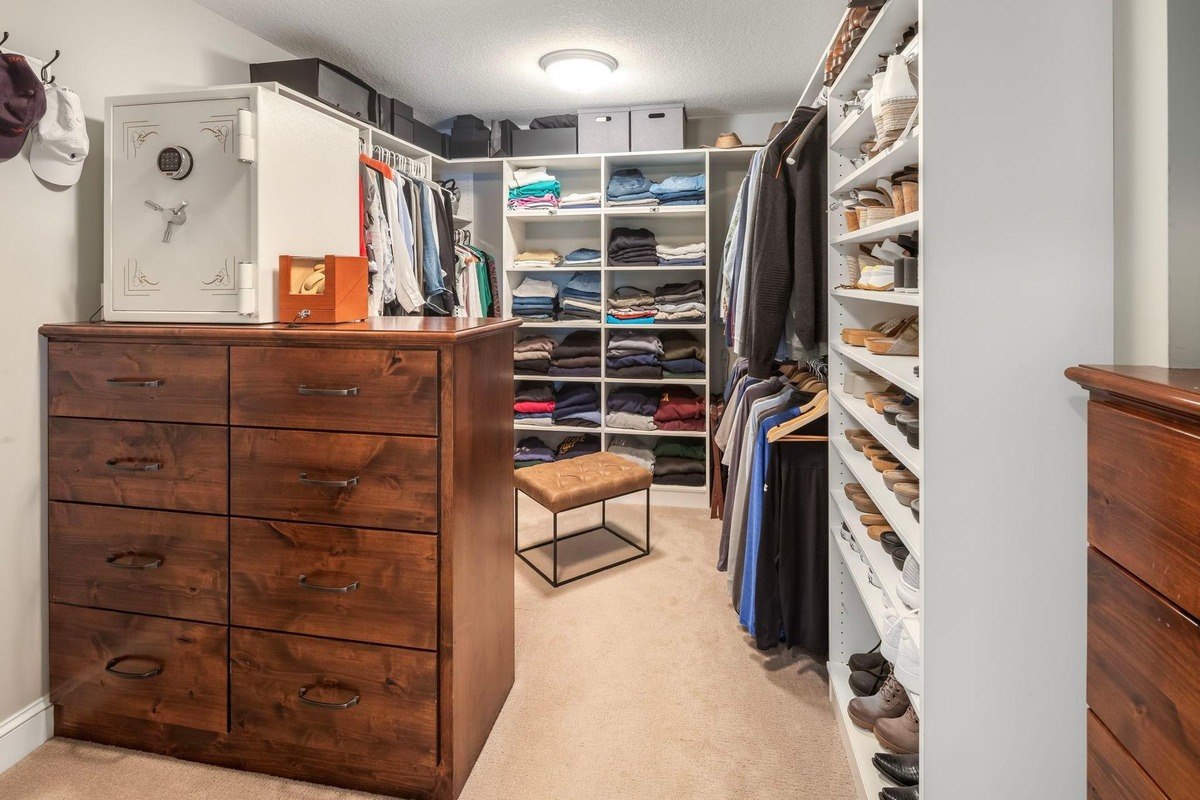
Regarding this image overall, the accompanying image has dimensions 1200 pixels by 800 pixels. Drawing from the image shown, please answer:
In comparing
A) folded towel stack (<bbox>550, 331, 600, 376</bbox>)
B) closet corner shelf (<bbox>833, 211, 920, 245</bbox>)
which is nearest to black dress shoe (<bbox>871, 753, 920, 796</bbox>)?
closet corner shelf (<bbox>833, 211, 920, 245</bbox>)

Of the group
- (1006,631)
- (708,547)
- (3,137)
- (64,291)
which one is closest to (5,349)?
(64,291)

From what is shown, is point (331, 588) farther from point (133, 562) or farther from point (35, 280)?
point (35, 280)

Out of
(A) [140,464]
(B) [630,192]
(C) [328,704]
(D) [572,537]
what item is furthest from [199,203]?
(B) [630,192]

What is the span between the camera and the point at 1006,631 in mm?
1159

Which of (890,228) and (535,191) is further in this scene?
(535,191)

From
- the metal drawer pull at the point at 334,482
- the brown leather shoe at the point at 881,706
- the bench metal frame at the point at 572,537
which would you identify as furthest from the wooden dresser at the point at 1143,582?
the bench metal frame at the point at 572,537

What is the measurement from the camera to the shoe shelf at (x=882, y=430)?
1286mm

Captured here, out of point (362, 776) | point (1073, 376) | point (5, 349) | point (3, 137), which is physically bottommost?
point (362, 776)

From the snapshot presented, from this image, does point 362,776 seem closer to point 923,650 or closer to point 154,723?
point 154,723

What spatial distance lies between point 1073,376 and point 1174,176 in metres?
0.33

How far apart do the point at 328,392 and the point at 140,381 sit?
533 mm

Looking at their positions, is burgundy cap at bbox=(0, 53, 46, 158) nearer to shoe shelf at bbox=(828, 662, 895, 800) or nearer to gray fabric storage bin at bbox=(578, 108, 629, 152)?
shoe shelf at bbox=(828, 662, 895, 800)

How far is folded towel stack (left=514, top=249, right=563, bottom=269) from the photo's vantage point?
4.33 metres

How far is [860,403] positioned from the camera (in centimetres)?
193
